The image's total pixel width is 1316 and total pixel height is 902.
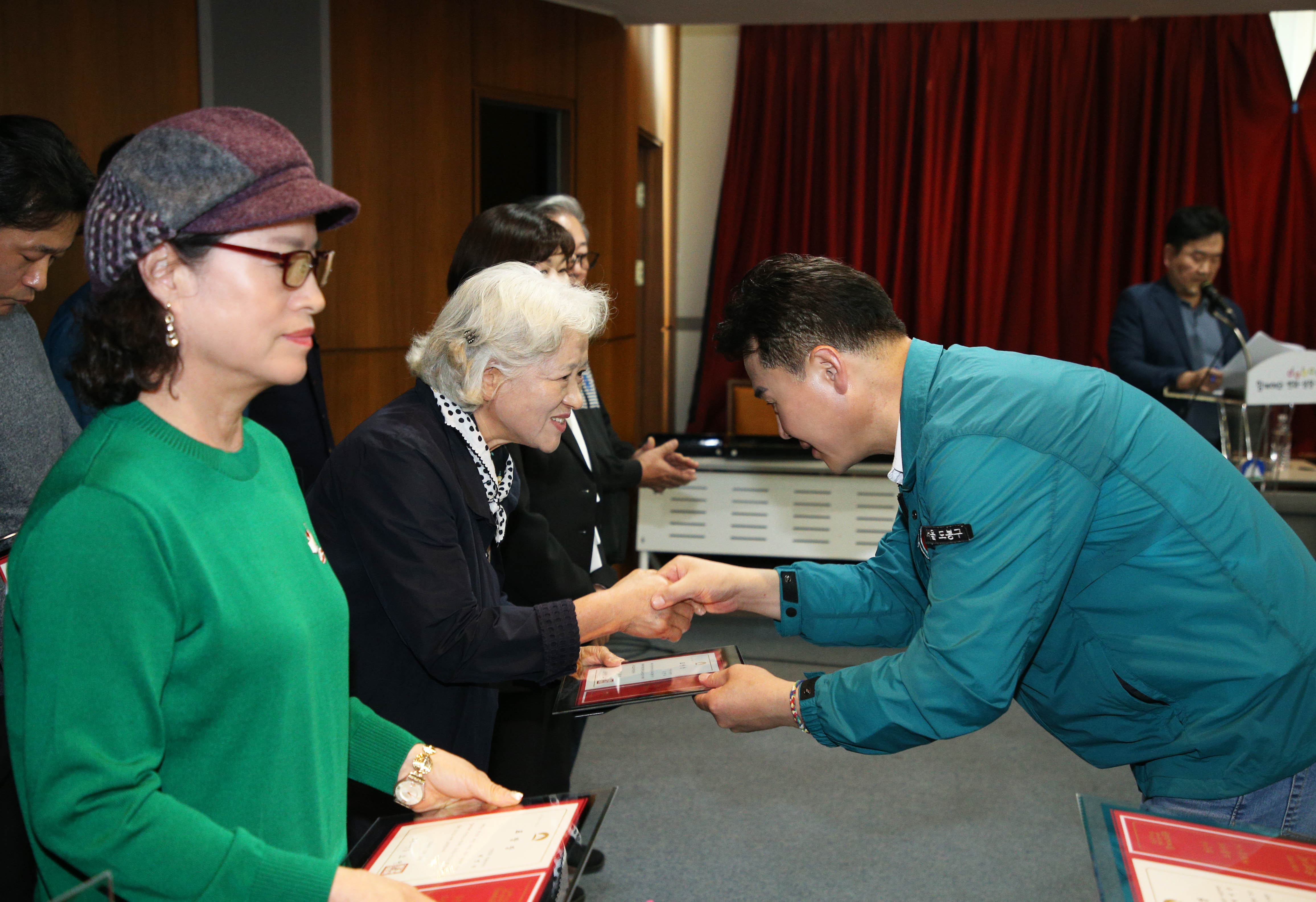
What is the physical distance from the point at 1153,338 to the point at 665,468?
2.36 metres

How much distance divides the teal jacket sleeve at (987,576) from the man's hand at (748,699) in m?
0.22

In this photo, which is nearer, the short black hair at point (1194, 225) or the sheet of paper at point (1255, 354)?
the sheet of paper at point (1255, 354)

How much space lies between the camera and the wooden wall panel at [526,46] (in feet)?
13.8

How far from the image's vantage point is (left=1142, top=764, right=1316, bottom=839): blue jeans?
1399 mm

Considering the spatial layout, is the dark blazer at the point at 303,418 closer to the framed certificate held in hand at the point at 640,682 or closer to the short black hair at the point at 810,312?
the framed certificate held in hand at the point at 640,682

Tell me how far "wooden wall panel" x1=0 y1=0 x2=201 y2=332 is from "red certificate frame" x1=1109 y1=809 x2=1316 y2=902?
278 centimetres

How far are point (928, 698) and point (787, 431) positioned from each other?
0.51 meters

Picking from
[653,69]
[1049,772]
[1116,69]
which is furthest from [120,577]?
[1116,69]

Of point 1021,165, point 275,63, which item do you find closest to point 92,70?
point 275,63

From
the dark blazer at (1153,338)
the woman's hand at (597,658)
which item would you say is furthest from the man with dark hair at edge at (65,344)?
the dark blazer at (1153,338)

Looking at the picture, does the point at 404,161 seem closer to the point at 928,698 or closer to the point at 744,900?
the point at 744,900

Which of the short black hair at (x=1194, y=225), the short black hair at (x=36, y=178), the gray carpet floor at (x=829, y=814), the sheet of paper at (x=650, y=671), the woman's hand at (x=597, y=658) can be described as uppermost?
the short black hair at (x=1194, y=225)

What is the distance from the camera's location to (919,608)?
1.88 meters

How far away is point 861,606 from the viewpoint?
188 centimetres
